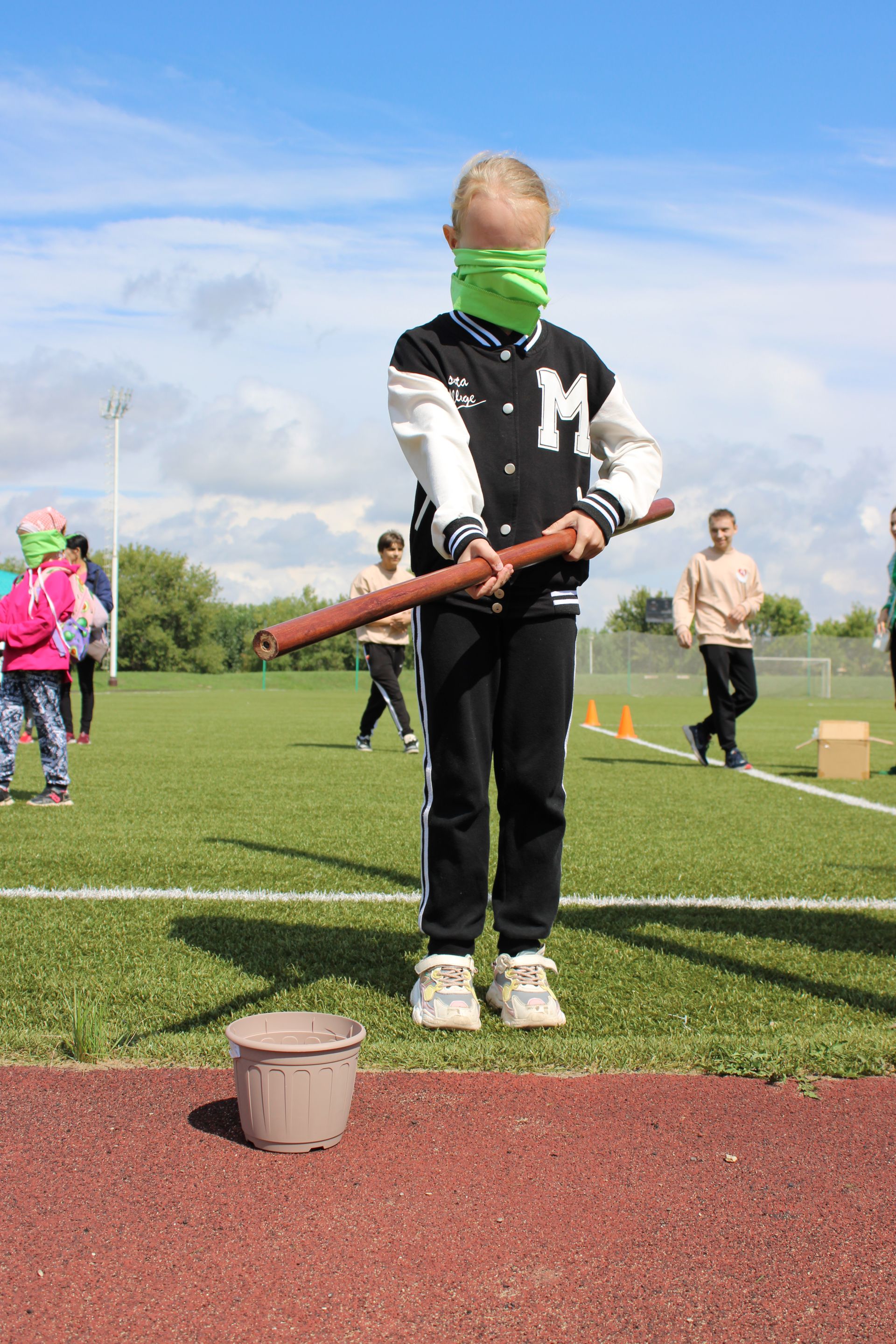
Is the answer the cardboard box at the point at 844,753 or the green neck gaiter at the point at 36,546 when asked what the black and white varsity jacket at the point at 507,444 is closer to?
the green neck gaiter at the point at 36,546

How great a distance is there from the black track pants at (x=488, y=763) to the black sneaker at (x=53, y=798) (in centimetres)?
507

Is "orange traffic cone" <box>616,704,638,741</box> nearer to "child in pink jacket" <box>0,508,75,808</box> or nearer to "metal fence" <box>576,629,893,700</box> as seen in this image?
"child in pink jacket" <box>0,508,75,808</box>

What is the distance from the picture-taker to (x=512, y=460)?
3.20 m

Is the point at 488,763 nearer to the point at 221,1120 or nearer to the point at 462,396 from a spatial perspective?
the point at 462,396

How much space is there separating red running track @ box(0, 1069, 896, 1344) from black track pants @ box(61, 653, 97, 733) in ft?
27.5

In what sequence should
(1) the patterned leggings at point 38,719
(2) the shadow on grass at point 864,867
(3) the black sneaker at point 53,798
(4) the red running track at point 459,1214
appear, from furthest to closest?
(3) the black sneaker at point 53,798 → (1) the patterned leggings at point 38,719 → (2) the shadow on grass at point 864,867 → (4) the red running track at point 459,1214

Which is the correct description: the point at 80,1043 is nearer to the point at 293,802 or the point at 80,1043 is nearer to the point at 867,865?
the point at 867,865

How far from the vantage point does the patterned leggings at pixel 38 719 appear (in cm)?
746

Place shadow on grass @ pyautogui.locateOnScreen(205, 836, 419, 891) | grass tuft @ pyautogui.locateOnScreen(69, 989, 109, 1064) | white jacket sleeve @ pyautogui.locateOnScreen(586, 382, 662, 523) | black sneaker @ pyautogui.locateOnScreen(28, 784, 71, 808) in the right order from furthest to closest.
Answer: black sneaker @ pyautogui.locateOnScreen(28, 784, 71, 808) < shadow on grass @ pyautogui.locateOnScreen(205, 836, 419, 891) < white jacket sleeve @ pyautogui.locateOnScreen(586, 382, 662, 523) < grass tuft @ pyautogui.locateOnScreen(69, 989, 109, 1064)

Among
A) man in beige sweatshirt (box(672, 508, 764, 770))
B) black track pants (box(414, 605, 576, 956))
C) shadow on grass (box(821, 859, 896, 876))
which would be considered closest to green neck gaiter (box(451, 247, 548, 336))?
black track pants (box(414, 605, 576, 956))

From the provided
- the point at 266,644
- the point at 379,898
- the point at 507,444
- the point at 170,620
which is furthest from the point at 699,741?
the point at 170,620

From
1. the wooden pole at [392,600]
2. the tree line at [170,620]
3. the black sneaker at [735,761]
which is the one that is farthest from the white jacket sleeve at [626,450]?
the tree line at [170,620]

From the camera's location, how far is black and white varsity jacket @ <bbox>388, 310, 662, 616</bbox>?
3133 mm

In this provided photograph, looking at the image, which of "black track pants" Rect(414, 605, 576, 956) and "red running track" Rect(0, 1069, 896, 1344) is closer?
"red running track" Rect(0, 1069, 896, 1344)
